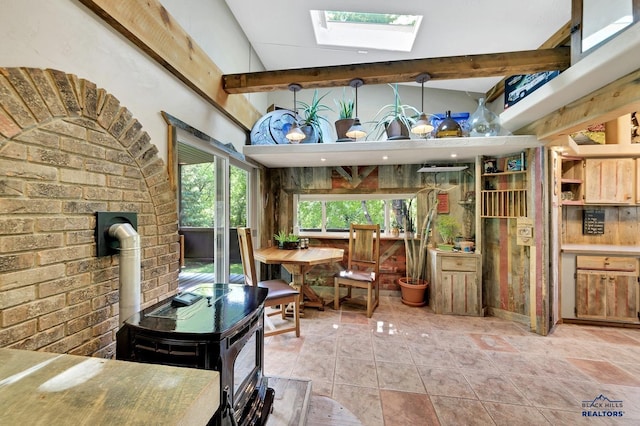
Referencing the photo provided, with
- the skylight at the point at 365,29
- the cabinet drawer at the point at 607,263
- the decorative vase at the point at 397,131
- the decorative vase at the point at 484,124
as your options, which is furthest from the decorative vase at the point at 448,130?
the cabinet drawer at the point at 607,263

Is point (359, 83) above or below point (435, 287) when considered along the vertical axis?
above

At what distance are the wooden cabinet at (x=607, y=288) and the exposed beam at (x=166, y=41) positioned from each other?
4515 millimetres

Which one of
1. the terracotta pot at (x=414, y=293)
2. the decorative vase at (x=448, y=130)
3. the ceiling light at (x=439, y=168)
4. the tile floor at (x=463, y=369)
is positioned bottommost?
the tile floor at (x=463, y=369)

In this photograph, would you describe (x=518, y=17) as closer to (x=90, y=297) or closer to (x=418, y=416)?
(x=418, y=416)

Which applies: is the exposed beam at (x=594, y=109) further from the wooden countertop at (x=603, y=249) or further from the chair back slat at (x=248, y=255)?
the chair back slat at (x=248, y=255)

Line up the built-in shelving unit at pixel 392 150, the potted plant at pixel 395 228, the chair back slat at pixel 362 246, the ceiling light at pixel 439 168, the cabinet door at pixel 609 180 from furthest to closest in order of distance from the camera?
1. the potted plant at pixel 395 228
2. the chair back slat at pixel 362 246
3. the ceiling light at pixel 439 168
4. the cabinet door at pixel 609 180
5. the built-in shelving unit at pixel 392 150

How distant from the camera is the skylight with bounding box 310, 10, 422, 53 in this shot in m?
2.56

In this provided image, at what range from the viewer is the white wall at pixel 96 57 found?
38.9 inches

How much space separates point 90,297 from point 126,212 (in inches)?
18.0

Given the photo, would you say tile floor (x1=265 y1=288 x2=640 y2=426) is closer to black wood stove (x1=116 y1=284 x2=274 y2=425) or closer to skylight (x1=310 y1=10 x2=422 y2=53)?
black wood stove (x1=116 y1=284 x2=274 y2=425)

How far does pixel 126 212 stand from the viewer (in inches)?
56.1

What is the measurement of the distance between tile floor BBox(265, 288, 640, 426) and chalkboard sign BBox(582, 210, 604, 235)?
1.19 metres

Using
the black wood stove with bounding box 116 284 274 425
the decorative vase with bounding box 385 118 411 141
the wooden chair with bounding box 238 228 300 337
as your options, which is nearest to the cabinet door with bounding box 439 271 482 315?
the decorative vase with bounding box 385 118 411 141

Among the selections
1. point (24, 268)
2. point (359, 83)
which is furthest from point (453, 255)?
point (24, 268)
